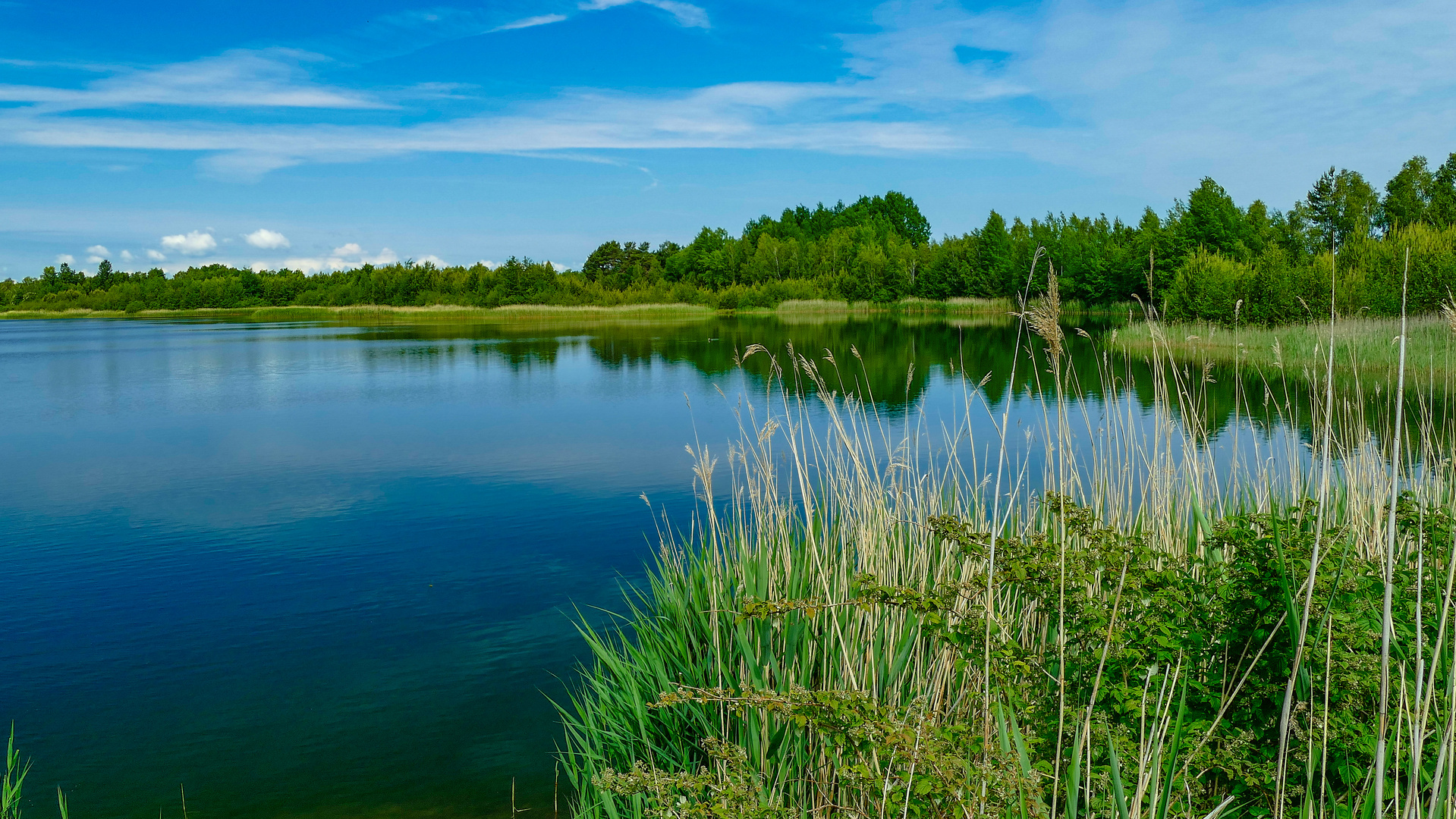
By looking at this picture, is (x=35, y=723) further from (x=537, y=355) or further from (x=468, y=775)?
(x=537, y=355)

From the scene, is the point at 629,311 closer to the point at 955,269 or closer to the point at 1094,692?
the point at 955,269

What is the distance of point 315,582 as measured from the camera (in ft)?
23.2

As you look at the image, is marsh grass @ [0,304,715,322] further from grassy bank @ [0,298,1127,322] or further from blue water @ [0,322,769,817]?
blue water @ [0,322,769,817]

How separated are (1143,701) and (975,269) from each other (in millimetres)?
57828

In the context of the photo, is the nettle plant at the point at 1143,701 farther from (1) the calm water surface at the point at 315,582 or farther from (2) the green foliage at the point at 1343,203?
(2) the green foliage at the point at 1343,203

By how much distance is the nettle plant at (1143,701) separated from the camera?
2.19m

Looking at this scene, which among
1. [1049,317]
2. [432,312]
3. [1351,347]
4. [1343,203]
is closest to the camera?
[1049,317]

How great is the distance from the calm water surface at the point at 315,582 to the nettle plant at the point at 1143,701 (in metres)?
2.27

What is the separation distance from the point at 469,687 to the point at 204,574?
11.2 ft

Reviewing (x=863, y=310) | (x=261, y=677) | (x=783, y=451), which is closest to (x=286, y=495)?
(x=261, y=677)

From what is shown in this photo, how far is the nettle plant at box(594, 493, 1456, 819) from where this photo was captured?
2.19 metres

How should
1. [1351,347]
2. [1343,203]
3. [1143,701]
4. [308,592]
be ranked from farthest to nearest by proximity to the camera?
[1343,203], [1351,347], [308,592], [1143,701]

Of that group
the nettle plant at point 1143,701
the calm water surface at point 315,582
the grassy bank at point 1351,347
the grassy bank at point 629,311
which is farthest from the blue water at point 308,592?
the grassy bank at point 629,311

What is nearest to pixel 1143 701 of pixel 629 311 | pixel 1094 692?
pixel 1094 692
